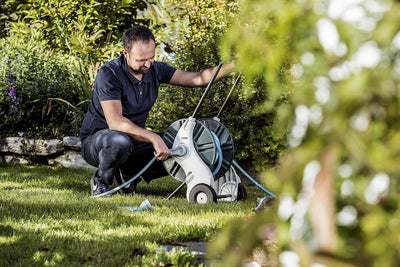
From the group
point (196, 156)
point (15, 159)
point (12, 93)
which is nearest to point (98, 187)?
point (196, 156)

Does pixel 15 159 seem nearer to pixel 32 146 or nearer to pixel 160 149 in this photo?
pixel 32 146

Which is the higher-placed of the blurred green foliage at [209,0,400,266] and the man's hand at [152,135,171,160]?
the blurred green foliage at [209,0,400,266]

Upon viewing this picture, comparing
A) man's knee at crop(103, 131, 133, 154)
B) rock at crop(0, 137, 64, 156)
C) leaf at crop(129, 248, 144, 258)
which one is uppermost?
man's knee at crop(103, 131, 133, 154)

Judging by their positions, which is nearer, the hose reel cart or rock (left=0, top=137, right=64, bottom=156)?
the hose reel cart

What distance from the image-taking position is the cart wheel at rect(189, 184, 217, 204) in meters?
3.49

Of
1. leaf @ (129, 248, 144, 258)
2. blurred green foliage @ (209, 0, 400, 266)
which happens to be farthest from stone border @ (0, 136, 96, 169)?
blurred green foliage @ (209, 0, 400, 266)

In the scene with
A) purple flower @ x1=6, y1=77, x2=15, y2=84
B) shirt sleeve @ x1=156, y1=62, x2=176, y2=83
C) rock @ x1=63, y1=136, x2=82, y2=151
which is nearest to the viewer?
shirt sleeve @ x1=156, y1=62, x2=176, y2=83

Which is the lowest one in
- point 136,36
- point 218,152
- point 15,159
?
point 15,159

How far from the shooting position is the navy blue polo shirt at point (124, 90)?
3.72m

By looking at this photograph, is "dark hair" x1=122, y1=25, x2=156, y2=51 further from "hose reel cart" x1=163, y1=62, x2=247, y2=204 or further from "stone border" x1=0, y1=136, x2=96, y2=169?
"stone border" x1=0, y1=136, x2=96, y2=169

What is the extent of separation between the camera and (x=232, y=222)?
0.85 meters

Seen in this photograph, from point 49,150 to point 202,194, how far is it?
8.93 ft

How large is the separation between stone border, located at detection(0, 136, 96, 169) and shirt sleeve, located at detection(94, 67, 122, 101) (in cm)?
201

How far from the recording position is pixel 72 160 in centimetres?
568
